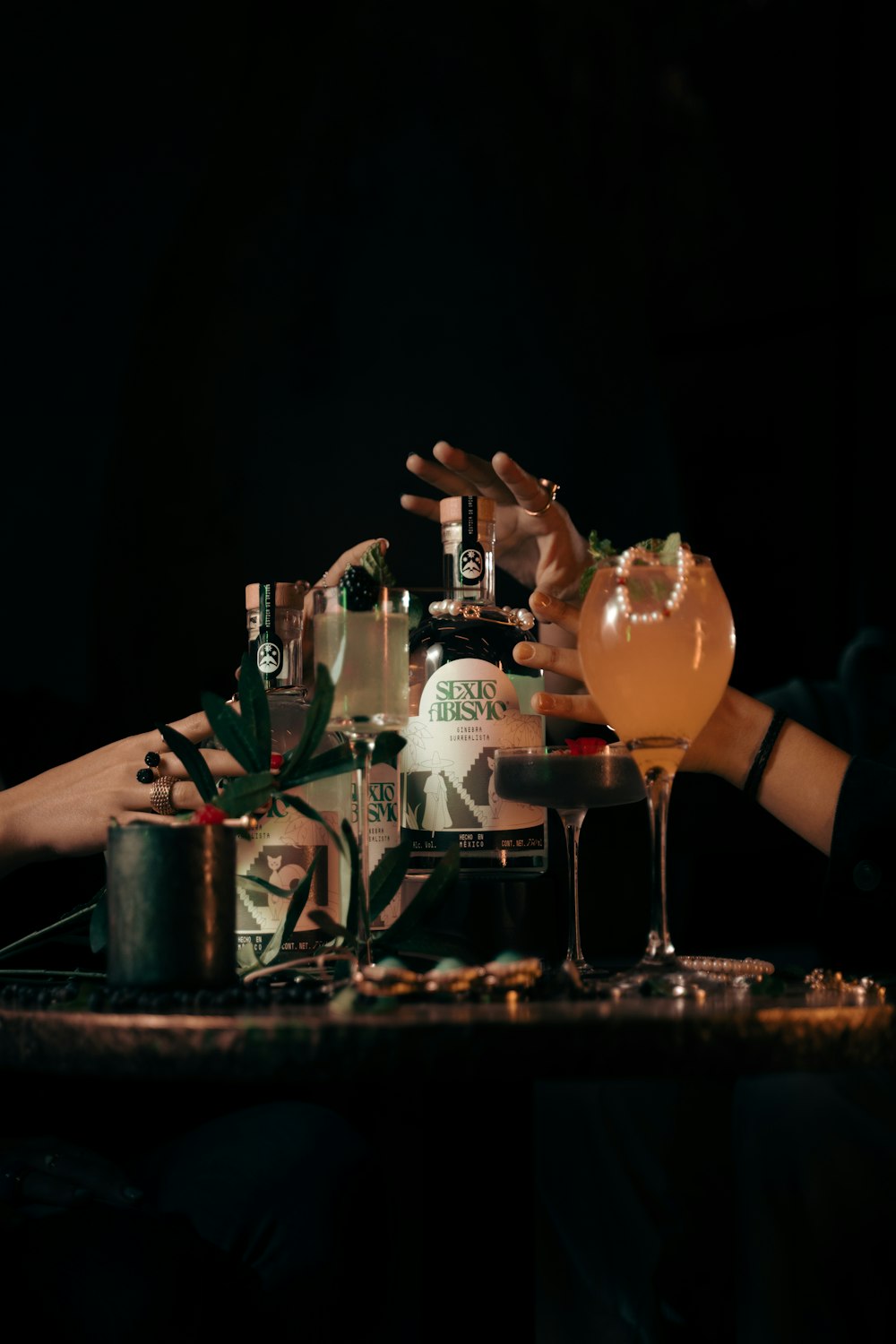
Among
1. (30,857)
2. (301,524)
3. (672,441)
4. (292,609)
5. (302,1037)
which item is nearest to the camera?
(302,1037)

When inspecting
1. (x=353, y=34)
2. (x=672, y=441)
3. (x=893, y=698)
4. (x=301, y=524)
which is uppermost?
(x=353, y=34)

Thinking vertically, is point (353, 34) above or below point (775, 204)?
above

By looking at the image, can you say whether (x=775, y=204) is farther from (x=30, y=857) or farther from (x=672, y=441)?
(x=30, y=857)

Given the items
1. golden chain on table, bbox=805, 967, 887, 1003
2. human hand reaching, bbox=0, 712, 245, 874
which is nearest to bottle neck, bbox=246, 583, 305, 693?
human hand reaching, bbox=0, 712, 245, 874

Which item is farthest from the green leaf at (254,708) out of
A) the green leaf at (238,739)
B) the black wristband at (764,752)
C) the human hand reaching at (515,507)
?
the black wristband at (764,752)

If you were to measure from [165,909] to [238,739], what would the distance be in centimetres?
16

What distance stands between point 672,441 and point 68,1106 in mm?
2109

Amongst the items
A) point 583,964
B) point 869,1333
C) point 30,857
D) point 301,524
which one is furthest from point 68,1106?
point 301,524

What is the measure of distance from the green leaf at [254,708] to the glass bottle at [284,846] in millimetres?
66

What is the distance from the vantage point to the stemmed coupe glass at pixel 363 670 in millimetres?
782

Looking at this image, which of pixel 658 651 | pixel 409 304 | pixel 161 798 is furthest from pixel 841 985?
pixel 409 304

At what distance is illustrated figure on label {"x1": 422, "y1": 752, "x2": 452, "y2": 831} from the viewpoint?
3.11 ft

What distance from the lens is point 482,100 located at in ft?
8.62

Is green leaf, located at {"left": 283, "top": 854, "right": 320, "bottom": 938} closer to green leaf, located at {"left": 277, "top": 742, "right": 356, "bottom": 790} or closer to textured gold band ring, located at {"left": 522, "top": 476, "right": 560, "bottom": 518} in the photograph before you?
green leaf, located at {"left": 277, "top": 742, "right": 356, "bottom": 790}
